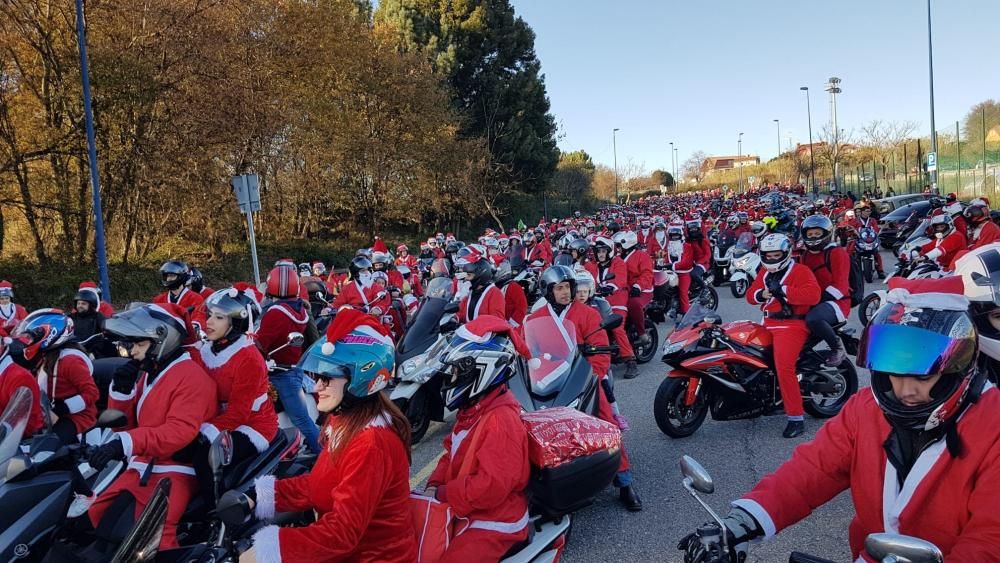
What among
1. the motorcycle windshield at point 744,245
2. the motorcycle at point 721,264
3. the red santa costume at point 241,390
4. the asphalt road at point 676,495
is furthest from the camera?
the motorcycle at point 721,264

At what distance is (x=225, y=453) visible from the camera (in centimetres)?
316

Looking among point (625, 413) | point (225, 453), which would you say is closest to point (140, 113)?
point (625, 413)

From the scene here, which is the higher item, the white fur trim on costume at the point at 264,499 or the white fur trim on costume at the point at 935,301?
the white fur trim on costume at the point at 935,301

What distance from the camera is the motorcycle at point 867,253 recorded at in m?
15.7

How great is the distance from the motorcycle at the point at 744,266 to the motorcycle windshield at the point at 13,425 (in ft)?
43.6

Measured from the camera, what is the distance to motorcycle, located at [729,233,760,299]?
14.3m

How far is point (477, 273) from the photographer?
8070 millimetres

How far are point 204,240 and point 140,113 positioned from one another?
6.64 m

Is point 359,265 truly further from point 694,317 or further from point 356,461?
point 356,461

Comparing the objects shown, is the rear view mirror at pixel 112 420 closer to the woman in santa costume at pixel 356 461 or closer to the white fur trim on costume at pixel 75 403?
the woman in santa costume at pixel 356 461

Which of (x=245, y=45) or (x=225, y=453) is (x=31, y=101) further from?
(x=225, y=453)

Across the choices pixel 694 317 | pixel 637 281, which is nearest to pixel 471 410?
pixel 694 317

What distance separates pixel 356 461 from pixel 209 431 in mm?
1614

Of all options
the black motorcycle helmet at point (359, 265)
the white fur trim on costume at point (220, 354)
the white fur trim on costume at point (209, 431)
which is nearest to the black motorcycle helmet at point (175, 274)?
the black motorcycle helmet at point (359, 265)
